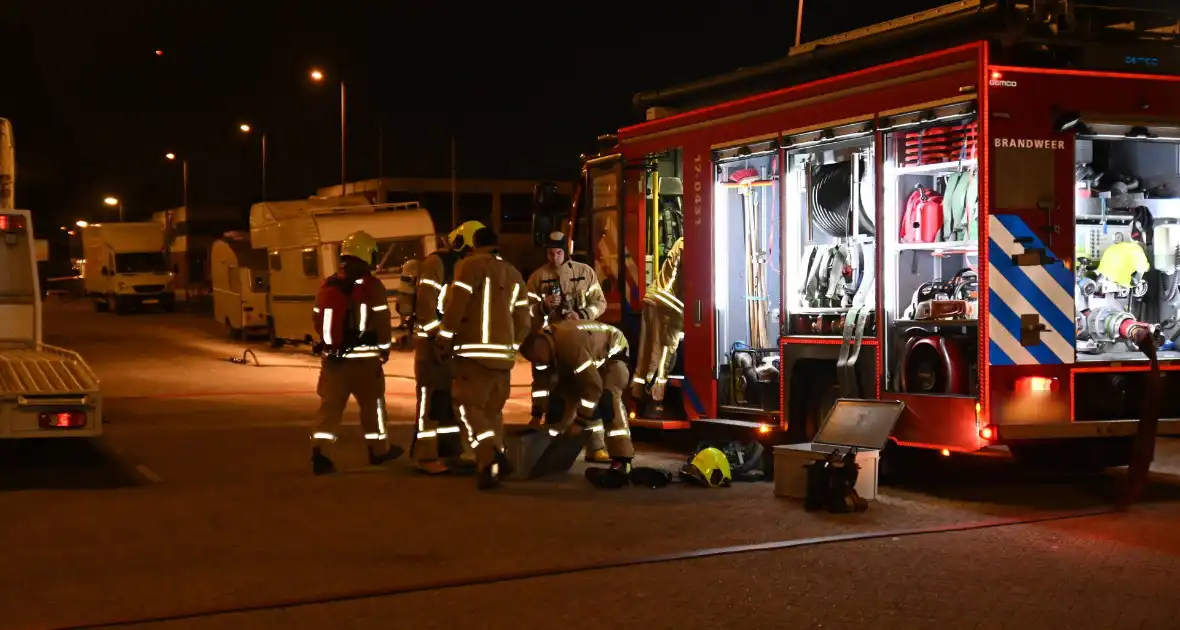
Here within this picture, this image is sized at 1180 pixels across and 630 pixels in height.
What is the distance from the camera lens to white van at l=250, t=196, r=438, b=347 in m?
25.9

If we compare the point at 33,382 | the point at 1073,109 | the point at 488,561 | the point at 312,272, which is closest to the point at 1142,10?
the point at 1073,109

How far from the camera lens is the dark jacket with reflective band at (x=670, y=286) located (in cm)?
1195

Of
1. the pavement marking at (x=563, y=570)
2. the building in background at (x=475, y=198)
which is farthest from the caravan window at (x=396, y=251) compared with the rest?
the pavement marking at (x=563, y=570)

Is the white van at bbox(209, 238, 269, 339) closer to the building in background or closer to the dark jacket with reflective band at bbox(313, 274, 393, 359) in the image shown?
the building in background

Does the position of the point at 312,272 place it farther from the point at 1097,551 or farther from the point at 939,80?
the point at 1097,551

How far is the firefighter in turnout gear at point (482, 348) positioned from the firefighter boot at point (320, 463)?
51.2 inches

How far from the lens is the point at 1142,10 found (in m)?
9.73

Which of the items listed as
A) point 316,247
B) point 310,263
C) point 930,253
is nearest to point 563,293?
point 930,253

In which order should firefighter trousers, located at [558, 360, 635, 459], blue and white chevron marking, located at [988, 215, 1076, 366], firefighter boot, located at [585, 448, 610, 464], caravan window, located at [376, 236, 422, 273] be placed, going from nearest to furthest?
blue and white chevron marking, located at [988, 215, 1076, 366]
firefighter trousers, located at [558, 360, 635, 459]
firefighter boot, located at [585, 448, 610, 464]
caravan window, located at [376, 236, 422, 273]

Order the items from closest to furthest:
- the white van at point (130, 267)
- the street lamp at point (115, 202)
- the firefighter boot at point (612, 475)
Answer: the firefighter boot at point (612, 475)
the white van at point (130, 267)
the street lamp at point (115, 202)

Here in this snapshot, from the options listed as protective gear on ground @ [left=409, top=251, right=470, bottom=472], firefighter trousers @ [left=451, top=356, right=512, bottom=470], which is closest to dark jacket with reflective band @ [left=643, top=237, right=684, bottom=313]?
protective gear on ground @ [left=409, top=251, right=470, bottom=472]

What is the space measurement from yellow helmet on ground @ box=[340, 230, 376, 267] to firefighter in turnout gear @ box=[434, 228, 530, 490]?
4.23ft

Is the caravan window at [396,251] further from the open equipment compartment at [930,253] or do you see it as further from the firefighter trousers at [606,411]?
the open equipment compartment at [930,253]

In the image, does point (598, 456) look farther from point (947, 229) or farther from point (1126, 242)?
point (1126, 242)
